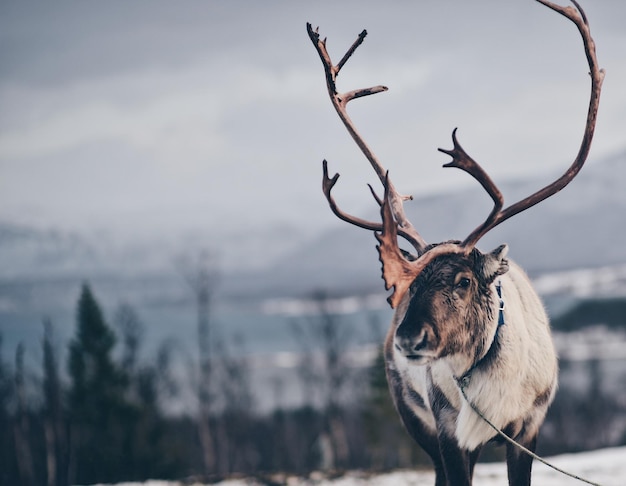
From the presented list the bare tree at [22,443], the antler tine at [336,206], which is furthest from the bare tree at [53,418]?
the antler tine at [336,206]

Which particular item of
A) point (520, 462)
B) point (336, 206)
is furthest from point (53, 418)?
point (520, 462)

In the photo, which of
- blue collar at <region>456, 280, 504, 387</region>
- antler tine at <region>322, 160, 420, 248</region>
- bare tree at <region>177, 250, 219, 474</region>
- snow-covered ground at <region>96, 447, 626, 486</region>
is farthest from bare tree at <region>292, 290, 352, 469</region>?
blue collar at <region>456, 280, 504, 387</region>

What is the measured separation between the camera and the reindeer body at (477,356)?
521cm

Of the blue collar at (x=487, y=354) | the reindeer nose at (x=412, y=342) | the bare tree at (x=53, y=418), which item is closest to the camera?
the reindeer nose at (x=412, y=342)

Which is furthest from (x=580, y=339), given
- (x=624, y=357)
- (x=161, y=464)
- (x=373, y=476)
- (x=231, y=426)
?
(x=373, y=476)

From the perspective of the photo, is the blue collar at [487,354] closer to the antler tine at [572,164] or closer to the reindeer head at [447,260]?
the reindeer head at [447,260]

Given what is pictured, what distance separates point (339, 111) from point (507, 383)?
290cm

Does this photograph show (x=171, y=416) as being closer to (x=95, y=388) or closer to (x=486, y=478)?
(x=95, y=388)

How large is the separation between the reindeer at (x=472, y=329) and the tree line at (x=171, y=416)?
1993 centimetres

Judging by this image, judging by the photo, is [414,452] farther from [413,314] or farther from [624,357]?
[624,357]

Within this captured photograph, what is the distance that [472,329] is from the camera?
5414 mm

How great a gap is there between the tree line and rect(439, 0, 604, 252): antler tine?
67.0ft

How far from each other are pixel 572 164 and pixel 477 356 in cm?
174

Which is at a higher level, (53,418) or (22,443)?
(53,418)
